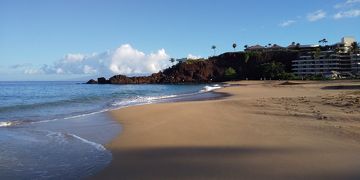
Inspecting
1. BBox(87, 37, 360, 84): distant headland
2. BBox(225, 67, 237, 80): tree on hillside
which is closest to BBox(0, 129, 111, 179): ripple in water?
BBox(87, 37, 360, 84): distant headland

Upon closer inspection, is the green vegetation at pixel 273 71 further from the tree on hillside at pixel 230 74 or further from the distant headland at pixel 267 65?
the tree on hillside at pixel 230 74

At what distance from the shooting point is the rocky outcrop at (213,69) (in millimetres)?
148125

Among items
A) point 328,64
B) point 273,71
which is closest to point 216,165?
point 273,71

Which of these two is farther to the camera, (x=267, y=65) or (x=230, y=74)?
(x=230, y=74)

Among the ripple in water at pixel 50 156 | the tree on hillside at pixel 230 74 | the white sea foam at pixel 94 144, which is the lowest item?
the white sea foam at pixel 94 144

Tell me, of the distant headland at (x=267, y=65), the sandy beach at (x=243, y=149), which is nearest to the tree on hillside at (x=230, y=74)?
the distant headland at (x=267, y=65)

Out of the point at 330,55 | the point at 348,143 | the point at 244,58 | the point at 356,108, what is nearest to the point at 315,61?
the point at 330,55

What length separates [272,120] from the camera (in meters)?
15.9

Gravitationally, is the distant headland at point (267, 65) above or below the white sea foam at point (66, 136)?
above

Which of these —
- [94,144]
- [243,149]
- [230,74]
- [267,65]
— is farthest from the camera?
[230,74]

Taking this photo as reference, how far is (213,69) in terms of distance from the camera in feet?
534

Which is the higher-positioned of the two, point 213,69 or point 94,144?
point 213,69

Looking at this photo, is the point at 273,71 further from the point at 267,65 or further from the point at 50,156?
the point at 50,156

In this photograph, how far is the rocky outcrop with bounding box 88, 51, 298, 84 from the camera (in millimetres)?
148125
